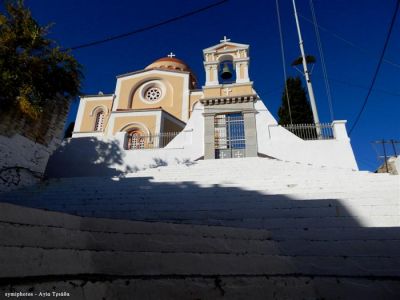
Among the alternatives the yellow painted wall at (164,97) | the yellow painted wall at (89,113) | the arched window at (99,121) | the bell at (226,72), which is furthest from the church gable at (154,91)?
the bell at (226,72)

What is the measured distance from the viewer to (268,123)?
12891mm

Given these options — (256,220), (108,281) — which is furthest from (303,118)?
(108,281)

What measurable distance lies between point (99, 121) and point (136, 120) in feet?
24.6

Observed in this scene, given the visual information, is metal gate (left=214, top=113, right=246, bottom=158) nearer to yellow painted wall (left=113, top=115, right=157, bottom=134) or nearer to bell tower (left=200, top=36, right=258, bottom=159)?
bell tower (left=200, top=36, right=258, bottom=159)

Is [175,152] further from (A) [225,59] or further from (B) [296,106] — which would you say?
(B) [296,106]

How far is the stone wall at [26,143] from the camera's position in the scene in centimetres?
810

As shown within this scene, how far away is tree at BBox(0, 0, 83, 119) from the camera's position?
320 inches

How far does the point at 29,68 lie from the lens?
8508mm

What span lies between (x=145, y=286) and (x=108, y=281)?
27cm

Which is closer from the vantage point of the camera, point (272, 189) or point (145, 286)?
point (145, 286)

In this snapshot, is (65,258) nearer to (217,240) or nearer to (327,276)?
(217,240)

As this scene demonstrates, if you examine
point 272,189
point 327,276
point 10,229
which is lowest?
point 327,276

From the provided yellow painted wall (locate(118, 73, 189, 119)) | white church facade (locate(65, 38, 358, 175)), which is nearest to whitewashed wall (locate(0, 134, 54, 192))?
white church facade (locate(65, 38, 358, 175))

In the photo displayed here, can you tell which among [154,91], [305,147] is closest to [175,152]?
[305,147]
